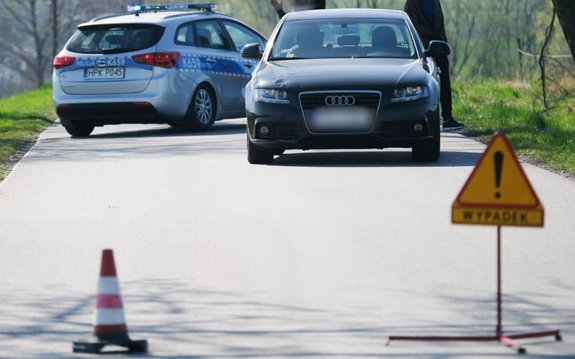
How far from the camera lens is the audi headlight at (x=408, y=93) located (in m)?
15.5

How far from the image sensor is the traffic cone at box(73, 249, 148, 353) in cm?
727

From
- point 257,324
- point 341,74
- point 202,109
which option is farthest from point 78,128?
point 257,324

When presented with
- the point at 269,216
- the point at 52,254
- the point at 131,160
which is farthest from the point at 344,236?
the point at 131,160

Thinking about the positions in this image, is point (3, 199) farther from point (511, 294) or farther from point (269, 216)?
point (511, 294)

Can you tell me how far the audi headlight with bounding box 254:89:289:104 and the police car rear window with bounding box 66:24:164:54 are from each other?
5313 millimetres

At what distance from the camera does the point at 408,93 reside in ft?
51.0

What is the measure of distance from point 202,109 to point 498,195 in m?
13.8

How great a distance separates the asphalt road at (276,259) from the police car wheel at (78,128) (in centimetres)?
435

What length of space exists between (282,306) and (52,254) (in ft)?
8.40

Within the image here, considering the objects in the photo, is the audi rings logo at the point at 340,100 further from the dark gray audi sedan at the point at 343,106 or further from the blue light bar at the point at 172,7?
the blue light bar at the point at 172,7

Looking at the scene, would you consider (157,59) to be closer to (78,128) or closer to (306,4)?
(78,128)

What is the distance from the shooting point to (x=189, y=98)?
20.9 m

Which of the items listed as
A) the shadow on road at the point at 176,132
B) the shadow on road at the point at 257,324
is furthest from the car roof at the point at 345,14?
the shadow on road at the point at 257,324

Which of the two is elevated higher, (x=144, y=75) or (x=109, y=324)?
(x=109, y=324)
